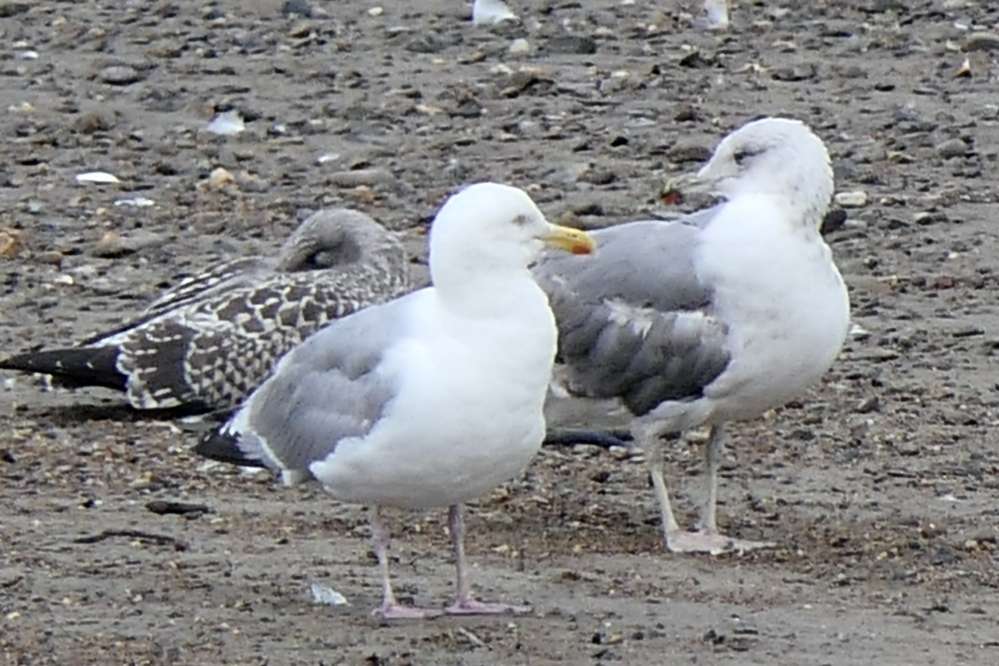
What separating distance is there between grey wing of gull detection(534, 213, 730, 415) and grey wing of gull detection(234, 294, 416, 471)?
949 mm

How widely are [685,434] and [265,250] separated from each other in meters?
2.91

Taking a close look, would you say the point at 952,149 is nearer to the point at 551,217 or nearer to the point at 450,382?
the point at 551,217

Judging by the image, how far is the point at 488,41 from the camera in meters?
14.6

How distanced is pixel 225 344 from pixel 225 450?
2.28 meters

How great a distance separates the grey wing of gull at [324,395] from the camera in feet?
22.5

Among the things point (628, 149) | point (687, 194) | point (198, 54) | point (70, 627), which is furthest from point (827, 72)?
point (70, 627)

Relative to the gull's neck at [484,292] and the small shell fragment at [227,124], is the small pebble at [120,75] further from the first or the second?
the gull's neck at [484,292]

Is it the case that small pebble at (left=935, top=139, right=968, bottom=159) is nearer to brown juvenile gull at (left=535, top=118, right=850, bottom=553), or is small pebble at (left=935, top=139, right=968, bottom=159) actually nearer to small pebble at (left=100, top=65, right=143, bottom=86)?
brown juvenile gull at (left=535, top=118, right=850, bottom=553)

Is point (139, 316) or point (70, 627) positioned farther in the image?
point (139, 316)

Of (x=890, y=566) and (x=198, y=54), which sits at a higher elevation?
(x=890, y=566)

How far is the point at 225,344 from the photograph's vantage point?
9.78 m

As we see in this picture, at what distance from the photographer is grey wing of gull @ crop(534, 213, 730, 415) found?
7.72 metres

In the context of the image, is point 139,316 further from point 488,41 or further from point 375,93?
point 488,41

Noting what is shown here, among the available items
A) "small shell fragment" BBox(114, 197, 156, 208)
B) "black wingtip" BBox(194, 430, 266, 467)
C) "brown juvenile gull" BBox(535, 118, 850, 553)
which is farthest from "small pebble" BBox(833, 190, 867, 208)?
"black wingtip" BBox(194, 430, 266, 467)
